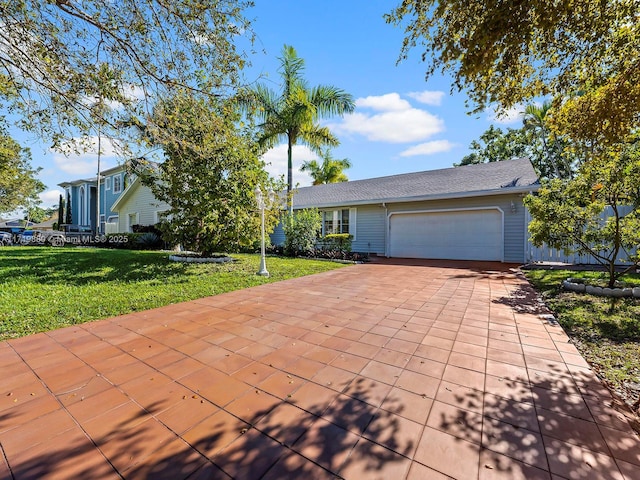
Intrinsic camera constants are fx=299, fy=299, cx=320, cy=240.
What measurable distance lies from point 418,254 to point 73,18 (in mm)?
12393

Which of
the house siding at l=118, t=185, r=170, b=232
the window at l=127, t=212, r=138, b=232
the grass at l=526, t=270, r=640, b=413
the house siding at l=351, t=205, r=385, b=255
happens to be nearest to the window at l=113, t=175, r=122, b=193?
the house siding at l=118, t=185, r=170, b=232

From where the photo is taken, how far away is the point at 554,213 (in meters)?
6.39

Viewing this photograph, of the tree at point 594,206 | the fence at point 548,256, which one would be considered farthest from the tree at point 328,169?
the tree at point 594,206

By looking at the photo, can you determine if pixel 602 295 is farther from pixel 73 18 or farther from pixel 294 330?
pixel 73 18

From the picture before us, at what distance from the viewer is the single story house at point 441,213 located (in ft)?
35.8

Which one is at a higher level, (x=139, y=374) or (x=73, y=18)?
(x=73, y=18)

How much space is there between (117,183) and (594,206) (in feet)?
92.9

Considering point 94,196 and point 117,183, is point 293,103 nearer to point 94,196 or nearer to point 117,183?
point 117,183

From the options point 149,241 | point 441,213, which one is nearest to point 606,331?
point 441,213

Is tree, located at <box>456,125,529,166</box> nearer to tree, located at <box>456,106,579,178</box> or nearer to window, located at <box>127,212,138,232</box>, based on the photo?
tree, located at <box>456,106,579,178</box>

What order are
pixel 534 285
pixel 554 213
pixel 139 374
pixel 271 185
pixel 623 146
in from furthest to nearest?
pixel 271 185
pixel 534 285
pixel 554 213
pixel 623 146
pixel 139 374

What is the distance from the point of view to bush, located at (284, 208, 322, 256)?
42.9 feet

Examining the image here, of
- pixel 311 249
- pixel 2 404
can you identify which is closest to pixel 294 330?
pixel 2 404

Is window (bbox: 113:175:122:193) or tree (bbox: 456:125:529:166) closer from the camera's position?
window (bbox: 113:175:122:193)
